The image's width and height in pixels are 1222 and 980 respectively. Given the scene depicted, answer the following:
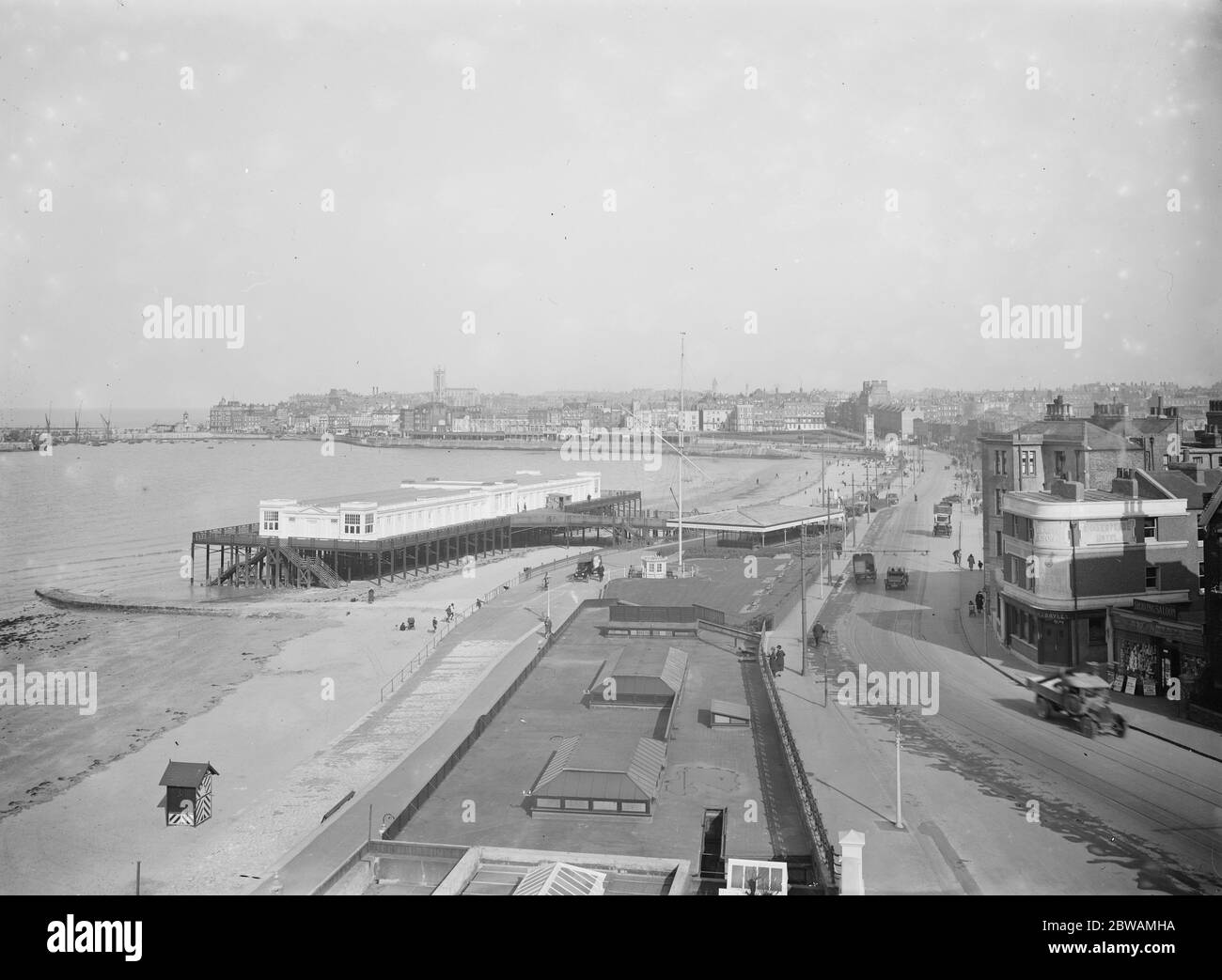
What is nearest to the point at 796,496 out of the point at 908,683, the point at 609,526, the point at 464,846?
the point at 609,526

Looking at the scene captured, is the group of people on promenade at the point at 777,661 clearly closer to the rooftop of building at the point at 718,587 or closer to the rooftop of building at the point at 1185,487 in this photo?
the rooftop of building at the point at 718,587

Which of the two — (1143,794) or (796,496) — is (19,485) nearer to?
(796,496)

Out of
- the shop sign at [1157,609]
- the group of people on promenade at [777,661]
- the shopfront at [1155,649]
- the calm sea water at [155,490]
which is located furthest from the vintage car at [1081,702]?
the calm sea water at [155,490]

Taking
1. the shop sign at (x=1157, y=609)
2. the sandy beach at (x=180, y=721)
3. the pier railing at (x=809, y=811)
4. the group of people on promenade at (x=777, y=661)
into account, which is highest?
the shop sign at (x=1157, y=609)

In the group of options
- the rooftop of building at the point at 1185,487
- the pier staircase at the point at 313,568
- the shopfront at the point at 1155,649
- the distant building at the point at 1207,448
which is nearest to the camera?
the shopfront at the point at 1155,649

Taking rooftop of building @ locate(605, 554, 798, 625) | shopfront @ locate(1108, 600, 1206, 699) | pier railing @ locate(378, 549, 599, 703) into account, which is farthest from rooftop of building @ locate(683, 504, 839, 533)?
shopfront @ locate(1108, 600, 1206, 699)

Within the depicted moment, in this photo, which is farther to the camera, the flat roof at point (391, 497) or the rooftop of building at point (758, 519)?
the flat roof at point (391, 497)
